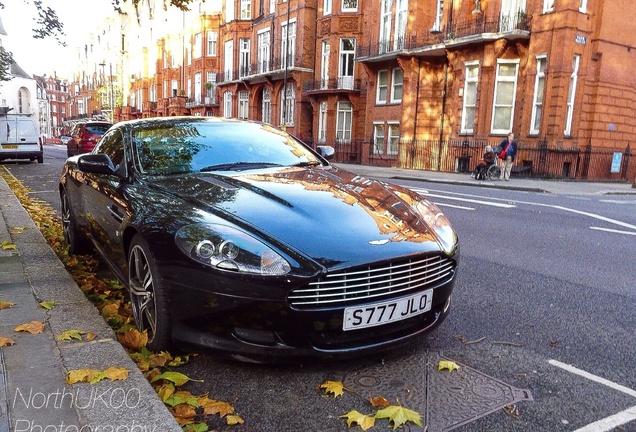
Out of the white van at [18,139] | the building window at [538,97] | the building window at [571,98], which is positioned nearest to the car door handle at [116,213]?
the white van at [18,139]

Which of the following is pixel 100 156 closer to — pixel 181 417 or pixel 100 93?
pixel 181 417

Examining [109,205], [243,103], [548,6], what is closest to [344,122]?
[243,103]

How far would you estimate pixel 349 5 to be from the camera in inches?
1255

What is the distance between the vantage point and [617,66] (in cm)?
2234

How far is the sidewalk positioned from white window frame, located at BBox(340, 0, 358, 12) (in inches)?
1225

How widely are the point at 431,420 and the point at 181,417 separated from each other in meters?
1.19

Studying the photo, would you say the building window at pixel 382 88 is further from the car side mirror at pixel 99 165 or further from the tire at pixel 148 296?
the tire at pixel 148 296

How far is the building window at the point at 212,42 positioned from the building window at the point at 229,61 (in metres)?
3.87

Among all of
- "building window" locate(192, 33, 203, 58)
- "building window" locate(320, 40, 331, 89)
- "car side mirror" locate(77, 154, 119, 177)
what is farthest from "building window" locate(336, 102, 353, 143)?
"car side mirror" locate(77, 154, 119, 177)

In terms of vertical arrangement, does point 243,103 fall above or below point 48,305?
above

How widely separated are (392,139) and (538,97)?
9134 mm

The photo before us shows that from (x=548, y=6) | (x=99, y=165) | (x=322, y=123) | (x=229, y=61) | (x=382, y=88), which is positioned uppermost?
(x=229, y=61)

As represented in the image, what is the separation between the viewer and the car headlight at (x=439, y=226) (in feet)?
10.1

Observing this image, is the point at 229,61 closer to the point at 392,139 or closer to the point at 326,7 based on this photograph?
the point at 326,7
